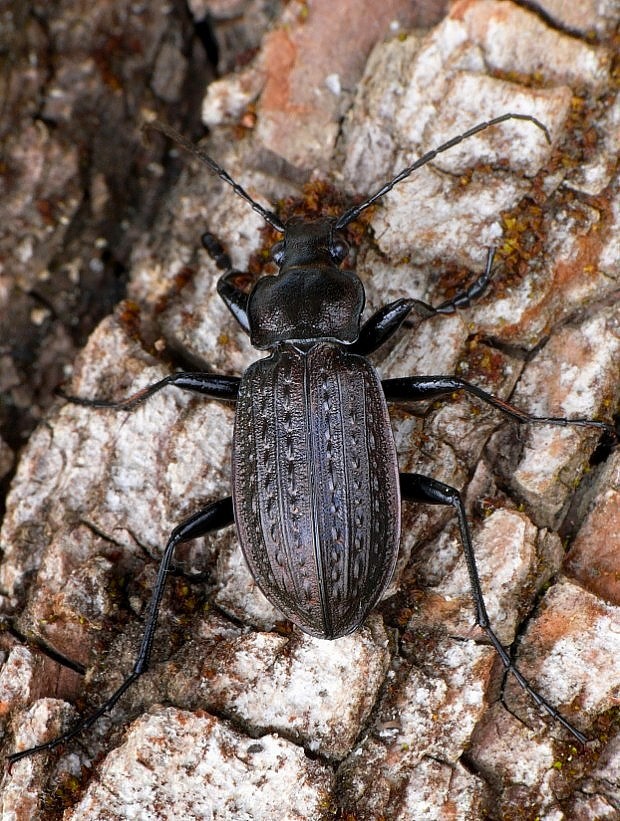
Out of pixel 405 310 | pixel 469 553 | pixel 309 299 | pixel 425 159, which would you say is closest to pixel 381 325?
pixel 405 310

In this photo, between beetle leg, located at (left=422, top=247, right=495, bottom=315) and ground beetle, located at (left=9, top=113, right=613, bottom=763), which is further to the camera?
beetle leg, located at (left=422, top=247, right=495, bottom=315)

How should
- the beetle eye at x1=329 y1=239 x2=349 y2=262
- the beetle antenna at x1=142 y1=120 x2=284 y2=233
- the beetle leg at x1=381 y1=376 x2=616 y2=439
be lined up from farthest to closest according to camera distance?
the beetle antenna at x1=142 y1=120 x2=284 y2=233 < the beetle eye at x1=329 y1=239 x2=349 y2=262 < the beetle leg at x1=381 y1=376 x2=616 y2=439

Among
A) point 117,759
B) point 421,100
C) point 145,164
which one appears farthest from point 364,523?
point 145,164

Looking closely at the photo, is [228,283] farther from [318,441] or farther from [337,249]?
[318,441]

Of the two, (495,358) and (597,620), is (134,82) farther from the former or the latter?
(597,620)

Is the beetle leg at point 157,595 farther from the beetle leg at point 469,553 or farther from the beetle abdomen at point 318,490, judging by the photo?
the beetle leg at point 469,553

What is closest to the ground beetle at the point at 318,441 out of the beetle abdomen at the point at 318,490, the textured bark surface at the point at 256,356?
the beetle abdomen at the point at 318,490

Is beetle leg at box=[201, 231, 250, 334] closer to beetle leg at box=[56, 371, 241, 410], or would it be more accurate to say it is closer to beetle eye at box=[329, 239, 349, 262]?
beetle leg at box=[56, 371, 241, 410]

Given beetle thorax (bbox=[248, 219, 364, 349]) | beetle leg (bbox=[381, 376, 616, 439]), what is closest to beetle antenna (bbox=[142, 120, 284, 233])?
beetle thorax (bbox=[248, 219, 364, 349])
